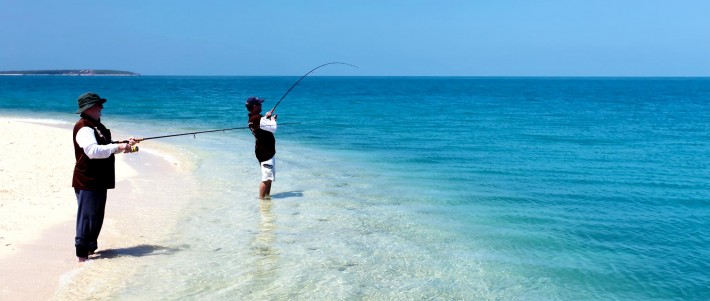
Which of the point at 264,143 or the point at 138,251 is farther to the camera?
the point at 264,143

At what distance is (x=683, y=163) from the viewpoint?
1518 cm

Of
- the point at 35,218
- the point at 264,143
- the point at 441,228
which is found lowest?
the point at 441,228

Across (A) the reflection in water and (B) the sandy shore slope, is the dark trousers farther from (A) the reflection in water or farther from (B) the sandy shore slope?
(A) the reflection in water

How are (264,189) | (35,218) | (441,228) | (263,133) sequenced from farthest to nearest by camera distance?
(264,189), (263,133), (441,228), (35,218)

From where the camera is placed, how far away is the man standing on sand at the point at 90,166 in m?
5.74

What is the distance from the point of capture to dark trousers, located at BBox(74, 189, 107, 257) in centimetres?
598

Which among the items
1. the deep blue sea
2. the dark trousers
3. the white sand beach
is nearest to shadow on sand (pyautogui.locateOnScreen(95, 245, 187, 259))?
the white sand beach

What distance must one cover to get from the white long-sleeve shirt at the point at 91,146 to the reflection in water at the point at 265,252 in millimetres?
1793

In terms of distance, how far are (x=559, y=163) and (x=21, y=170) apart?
1118 cm

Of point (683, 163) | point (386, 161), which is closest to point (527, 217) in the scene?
point (386, 161)

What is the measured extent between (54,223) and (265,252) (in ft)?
8.89

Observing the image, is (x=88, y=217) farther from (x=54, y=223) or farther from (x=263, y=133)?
(x=263, y=133)

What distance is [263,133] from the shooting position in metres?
9.09

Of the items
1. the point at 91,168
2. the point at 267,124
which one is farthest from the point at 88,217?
the point at 267,124
